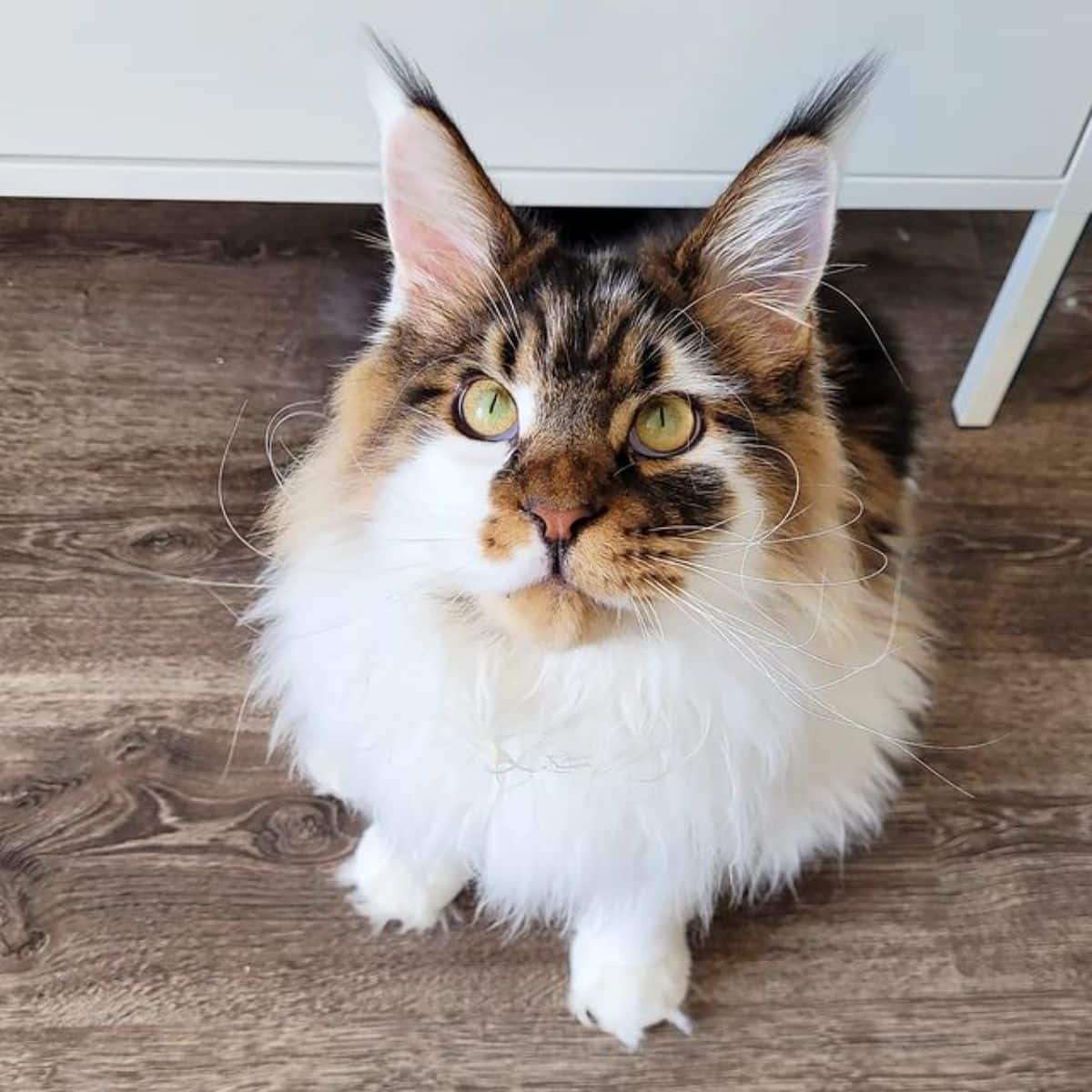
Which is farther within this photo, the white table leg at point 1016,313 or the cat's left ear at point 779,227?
the white table leg at point 1016,313

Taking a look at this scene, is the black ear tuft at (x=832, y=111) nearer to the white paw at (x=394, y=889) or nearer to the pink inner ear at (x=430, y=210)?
the pink inner ear at (x=430, y=210)

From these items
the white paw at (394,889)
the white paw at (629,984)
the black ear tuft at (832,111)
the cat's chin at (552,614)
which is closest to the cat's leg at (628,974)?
the white paw at (629,984)

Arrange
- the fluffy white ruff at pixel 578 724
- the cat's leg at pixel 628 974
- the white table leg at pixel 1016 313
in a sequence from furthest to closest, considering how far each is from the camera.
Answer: the white table leg at pixel 1016 313
the cat's leg at pixel 628 974
the fluffy white ruff at pixel 578 724

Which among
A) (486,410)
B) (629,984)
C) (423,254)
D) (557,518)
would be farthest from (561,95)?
(629,984)

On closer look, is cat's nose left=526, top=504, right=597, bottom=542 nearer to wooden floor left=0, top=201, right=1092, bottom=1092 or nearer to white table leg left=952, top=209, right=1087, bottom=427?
wooden floor left=0, top=201, right=1092, bottom=1092

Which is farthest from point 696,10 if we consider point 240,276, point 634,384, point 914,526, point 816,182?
point 240,276

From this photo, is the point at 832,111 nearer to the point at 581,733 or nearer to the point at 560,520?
the point at 560,520

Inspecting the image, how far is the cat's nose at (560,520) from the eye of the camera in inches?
33.2

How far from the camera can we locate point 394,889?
134 cm

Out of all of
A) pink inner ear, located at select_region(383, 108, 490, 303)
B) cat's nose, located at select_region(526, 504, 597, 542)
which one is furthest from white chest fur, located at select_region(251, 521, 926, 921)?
pink inner ear, located at select_region(383, 108, 490, 303)

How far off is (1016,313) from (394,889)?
995mm

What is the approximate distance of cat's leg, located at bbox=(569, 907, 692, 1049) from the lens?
1.26m

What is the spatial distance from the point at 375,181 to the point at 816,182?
2.15ft

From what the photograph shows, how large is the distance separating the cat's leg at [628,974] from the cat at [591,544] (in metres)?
0.06
